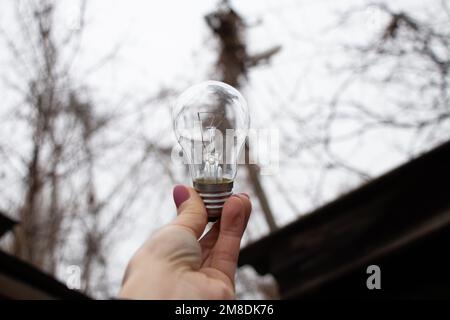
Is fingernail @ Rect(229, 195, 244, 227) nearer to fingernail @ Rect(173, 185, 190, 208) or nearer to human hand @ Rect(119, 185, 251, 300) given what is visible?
human hand @ Rect(119, 185, 251, 300)

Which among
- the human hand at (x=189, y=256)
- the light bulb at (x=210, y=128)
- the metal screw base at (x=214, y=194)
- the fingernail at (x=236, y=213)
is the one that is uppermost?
the light bulb at (x=210, y=128)

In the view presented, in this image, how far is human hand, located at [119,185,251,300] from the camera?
1.76 metres

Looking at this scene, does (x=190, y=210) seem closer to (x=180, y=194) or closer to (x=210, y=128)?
(x=180, y=194)

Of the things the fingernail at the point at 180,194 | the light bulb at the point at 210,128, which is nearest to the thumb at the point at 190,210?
the fingernail at the point at 180,194

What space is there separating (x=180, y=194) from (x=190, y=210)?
11 centimetres

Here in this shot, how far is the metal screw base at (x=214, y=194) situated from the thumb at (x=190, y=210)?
0.03 m

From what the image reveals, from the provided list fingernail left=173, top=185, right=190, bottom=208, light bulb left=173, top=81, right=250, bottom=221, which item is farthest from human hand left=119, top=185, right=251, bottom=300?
light bulb left=173, top=81, right=250, bottom=221

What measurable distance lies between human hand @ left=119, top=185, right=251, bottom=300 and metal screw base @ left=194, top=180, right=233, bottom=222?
28 millimetres

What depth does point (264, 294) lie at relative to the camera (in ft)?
49.9

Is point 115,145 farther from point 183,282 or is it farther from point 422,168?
point 183,282

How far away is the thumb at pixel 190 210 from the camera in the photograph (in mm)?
2002

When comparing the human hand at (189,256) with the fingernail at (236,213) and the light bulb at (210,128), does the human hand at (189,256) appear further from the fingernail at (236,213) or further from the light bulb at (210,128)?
the light bulb at (210,128)

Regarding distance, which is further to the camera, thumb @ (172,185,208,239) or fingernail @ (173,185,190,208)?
fingernail @ (173,185,190,208)
